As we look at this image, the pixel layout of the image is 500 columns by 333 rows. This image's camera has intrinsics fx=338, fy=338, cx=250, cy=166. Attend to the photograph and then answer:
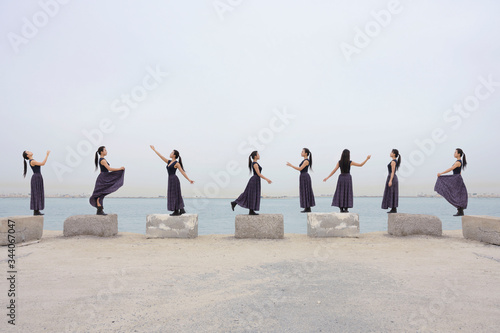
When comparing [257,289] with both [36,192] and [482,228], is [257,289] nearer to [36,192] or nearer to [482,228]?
[482,228]

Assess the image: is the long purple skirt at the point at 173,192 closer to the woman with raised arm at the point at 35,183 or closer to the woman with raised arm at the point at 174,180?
the woman with raised arm at the point at 174,180

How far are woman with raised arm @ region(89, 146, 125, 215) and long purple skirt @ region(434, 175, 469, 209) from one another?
32.2 feet

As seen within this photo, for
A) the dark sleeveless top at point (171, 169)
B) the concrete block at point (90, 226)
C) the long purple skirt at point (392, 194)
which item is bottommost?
the concrete block at point (90, 226)

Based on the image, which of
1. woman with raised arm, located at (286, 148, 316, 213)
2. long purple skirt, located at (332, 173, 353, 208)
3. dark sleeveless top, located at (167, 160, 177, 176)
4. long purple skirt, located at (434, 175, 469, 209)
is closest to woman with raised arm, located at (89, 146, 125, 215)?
dark sleeveless top, located at (167, 160, 177, 176)

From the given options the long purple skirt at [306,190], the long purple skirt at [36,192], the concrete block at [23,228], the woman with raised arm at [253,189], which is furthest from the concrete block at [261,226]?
the long purple skirt at [36,192]

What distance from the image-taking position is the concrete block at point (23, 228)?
28.0ft

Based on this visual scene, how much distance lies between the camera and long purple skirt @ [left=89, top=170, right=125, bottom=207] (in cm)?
977

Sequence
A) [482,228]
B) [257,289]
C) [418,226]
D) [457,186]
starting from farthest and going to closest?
[457,186] → [418,226] → [482,228] → [257,289]

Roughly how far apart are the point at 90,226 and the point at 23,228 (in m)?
1.61

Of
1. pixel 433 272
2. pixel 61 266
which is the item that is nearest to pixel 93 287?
pixel 61 266

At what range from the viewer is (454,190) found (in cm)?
1034

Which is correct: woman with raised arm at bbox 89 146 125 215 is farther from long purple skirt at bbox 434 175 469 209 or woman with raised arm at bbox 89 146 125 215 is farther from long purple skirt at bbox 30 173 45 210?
long purple skirt at bbox 434 175 469 209

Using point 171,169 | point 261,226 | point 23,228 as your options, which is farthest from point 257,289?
point 23,228

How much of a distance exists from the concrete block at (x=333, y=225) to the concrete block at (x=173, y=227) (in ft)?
11.1
